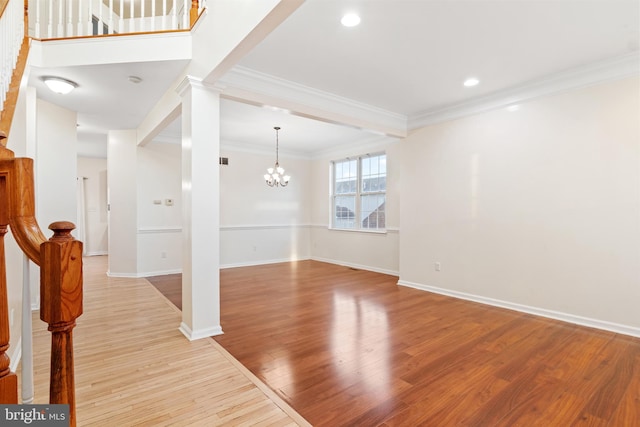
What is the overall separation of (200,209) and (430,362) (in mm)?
2435

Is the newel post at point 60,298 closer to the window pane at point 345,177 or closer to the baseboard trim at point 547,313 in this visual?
the baseboard trim at point 547,313

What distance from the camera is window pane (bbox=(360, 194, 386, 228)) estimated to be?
20.2 feet

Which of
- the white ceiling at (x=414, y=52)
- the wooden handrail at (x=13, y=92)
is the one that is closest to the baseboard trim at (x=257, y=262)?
the white ceiling at (x=414, y=52)

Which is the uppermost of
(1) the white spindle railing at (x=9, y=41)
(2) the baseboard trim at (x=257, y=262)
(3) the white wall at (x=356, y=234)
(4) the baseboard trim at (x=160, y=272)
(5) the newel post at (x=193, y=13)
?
(5) the newel post at (x=193, y=13)

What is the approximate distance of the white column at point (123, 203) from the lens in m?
5.40

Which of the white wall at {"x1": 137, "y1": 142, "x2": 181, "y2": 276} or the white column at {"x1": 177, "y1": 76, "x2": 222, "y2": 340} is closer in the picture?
the white column at {"x1": 177, "y1": 76, "x2": 222, "y2": 340}

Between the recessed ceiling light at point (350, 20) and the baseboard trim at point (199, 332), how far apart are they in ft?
9.76

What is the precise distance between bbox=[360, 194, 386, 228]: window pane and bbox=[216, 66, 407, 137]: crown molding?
181cm

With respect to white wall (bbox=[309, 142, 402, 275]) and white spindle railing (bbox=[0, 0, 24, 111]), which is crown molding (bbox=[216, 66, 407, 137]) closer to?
white wall (bbox=[309, 142, 402, 275])

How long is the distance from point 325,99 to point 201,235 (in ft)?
7.34

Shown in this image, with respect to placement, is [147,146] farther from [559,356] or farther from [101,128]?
[559,356]

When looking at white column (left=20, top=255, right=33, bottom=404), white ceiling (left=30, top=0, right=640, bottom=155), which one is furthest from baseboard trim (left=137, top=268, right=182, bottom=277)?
white column (left=20, top=255, right=33, bottom=404)

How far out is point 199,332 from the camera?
2863mm

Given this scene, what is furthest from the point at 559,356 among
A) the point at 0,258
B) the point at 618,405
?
the point at 0,258
